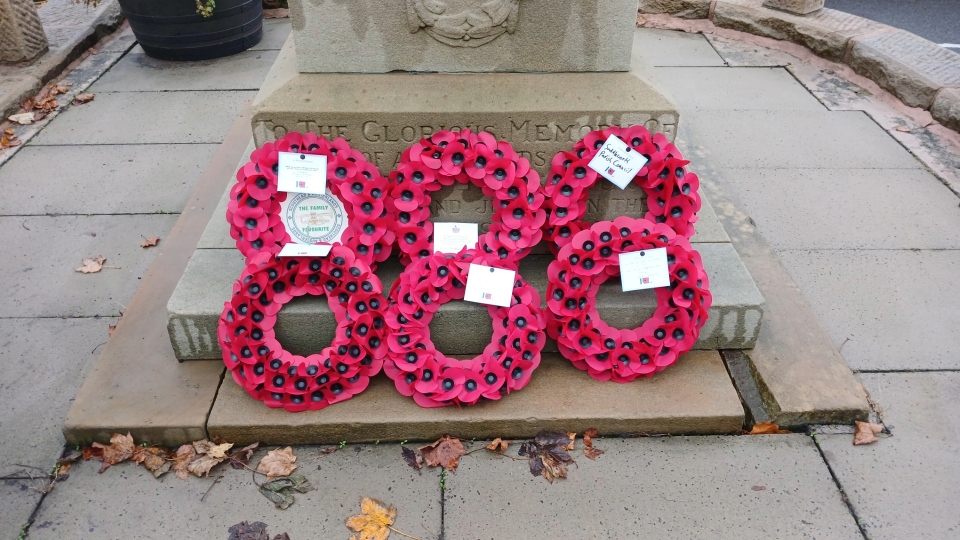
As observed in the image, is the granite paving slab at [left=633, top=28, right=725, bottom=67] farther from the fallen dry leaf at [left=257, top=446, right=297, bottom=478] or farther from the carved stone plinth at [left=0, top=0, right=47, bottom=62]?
the carved stone plinth at [left=0, top=0, right=47, bottom=62]

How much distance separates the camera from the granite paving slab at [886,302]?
3061 mm

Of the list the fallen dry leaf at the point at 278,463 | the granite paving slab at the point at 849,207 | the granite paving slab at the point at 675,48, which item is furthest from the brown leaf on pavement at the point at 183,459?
the granite paving slab at the point at 675,48

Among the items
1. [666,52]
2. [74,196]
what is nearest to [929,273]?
[666,52]

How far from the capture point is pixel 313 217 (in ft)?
9.64

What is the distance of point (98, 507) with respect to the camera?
246 centimetres

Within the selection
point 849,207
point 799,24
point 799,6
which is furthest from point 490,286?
point 799,6

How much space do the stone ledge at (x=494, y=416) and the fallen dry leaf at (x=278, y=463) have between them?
6 cm

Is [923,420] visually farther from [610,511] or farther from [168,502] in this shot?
[168,502]

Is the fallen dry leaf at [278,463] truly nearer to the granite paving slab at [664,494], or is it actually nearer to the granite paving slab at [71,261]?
the granite paving slab at [664,494]

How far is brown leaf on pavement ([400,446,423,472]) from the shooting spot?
2596mm

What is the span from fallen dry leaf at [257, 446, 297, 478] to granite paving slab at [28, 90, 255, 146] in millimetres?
2793

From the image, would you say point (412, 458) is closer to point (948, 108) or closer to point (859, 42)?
point (948, 108)

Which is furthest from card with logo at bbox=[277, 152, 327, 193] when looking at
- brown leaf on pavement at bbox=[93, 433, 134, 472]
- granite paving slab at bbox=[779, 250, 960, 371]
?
granite paving slab at bbox=[779, 250, 960, 371]

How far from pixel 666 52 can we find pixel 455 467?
183 inches
